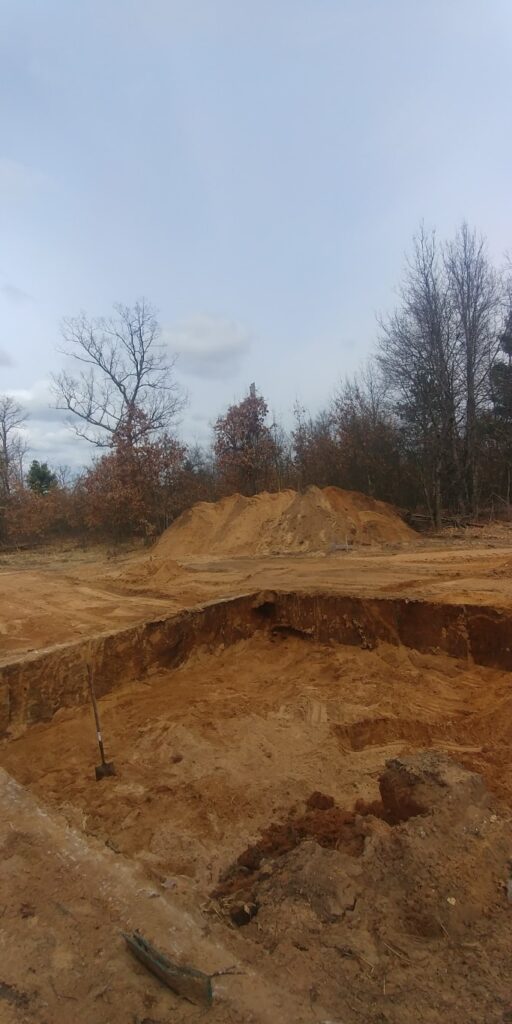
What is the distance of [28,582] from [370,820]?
8.79 meters

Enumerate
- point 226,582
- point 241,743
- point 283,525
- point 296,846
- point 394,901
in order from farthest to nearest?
point 283,525 → point 226,582 → point 241,743 → point 296,846 → point 394,901

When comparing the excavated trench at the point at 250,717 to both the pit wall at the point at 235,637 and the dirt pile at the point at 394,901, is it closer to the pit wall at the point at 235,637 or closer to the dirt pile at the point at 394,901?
the pit wall at the point at 235,637

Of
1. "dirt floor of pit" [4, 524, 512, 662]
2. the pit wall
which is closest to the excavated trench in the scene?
the pit wall

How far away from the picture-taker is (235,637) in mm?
8484

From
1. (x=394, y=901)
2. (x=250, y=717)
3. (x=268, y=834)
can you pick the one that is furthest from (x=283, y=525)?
(x=394, y=901)

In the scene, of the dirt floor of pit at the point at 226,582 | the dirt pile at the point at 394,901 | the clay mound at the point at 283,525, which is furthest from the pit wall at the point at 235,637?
the clay mound at the point at 283,525

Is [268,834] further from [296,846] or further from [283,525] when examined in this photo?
[283,525]

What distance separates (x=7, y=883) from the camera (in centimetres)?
291

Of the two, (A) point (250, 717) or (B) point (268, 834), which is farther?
(A) point (250, 717)

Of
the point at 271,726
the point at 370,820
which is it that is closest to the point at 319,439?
the point at 271,726

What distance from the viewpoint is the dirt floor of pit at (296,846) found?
2.34 meters

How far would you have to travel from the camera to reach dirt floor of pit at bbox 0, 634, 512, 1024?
7.67 feet

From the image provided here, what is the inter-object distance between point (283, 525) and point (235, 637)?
756cm

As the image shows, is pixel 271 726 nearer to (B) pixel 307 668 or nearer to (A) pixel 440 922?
(B) pixel 307 668
